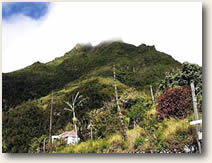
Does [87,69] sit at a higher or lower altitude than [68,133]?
higher

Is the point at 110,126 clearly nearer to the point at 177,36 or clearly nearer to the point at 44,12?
the point at 177,36

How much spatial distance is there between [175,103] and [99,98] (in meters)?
0.85

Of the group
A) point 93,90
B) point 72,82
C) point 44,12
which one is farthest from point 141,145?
point 44,12

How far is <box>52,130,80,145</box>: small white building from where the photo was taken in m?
3.81

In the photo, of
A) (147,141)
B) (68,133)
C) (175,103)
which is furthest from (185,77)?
(68,133)

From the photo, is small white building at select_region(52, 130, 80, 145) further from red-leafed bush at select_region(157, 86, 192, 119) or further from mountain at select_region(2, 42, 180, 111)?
red-leafed bush at select_region(157, 86, 192, 119)

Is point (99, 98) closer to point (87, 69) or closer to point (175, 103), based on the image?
point (87, 69)

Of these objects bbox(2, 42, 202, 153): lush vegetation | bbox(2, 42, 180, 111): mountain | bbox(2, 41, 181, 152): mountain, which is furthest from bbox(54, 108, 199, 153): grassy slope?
bbox(2, 42, 180, 111): mountain

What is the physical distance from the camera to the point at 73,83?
3.94 meters

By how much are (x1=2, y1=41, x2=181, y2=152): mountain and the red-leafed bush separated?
194mm

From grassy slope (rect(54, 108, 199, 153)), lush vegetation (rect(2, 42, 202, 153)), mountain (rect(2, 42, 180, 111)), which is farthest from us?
mountain (rect(2, 42, 180, 111))

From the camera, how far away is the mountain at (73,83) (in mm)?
3844

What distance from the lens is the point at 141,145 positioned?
3.73 m

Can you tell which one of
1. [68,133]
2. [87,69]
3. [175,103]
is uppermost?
[87,69]
